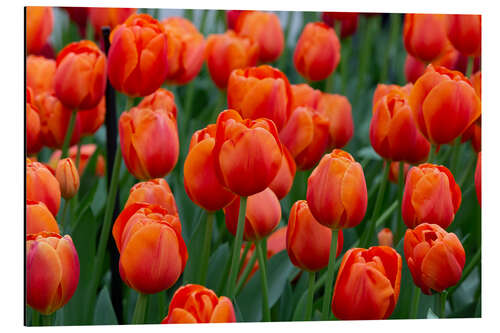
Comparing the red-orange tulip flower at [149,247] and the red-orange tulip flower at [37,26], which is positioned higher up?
the red-orange tulip flower at [37,26]

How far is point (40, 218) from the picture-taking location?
914 mm

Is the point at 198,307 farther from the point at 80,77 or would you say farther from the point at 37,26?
the point at 37,26

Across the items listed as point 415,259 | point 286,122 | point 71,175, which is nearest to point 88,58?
point 71,175

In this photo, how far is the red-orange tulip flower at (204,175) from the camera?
0.87 m

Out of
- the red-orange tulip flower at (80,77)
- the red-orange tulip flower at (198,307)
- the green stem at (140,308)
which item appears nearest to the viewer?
the red-orange tulip flower at (198,307)

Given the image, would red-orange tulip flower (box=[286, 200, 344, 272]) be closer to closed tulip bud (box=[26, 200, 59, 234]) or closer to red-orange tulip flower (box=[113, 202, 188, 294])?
red-orange tulip flower (box=[113, 202, 188, 294])

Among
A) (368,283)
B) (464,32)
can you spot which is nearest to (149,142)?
(368,283)

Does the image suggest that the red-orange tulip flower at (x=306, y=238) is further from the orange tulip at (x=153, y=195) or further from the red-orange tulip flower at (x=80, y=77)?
the red-orange tulip flower at (x=80, y=77)

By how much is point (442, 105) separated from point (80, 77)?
46 cm

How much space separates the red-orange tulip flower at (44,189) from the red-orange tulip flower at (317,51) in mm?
461

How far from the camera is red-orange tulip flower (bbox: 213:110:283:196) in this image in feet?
2.72

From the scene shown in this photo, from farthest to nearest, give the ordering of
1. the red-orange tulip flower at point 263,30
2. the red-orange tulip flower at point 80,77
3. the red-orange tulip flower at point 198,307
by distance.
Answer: the red-orange tulip flower at point 263,30, the red-orange tulip flower at point 80,77, the red-orange tulip flower at point 198,307

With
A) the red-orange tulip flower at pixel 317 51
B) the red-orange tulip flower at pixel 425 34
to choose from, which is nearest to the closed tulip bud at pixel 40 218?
the red-orange tulip flower at pixel 317 51
